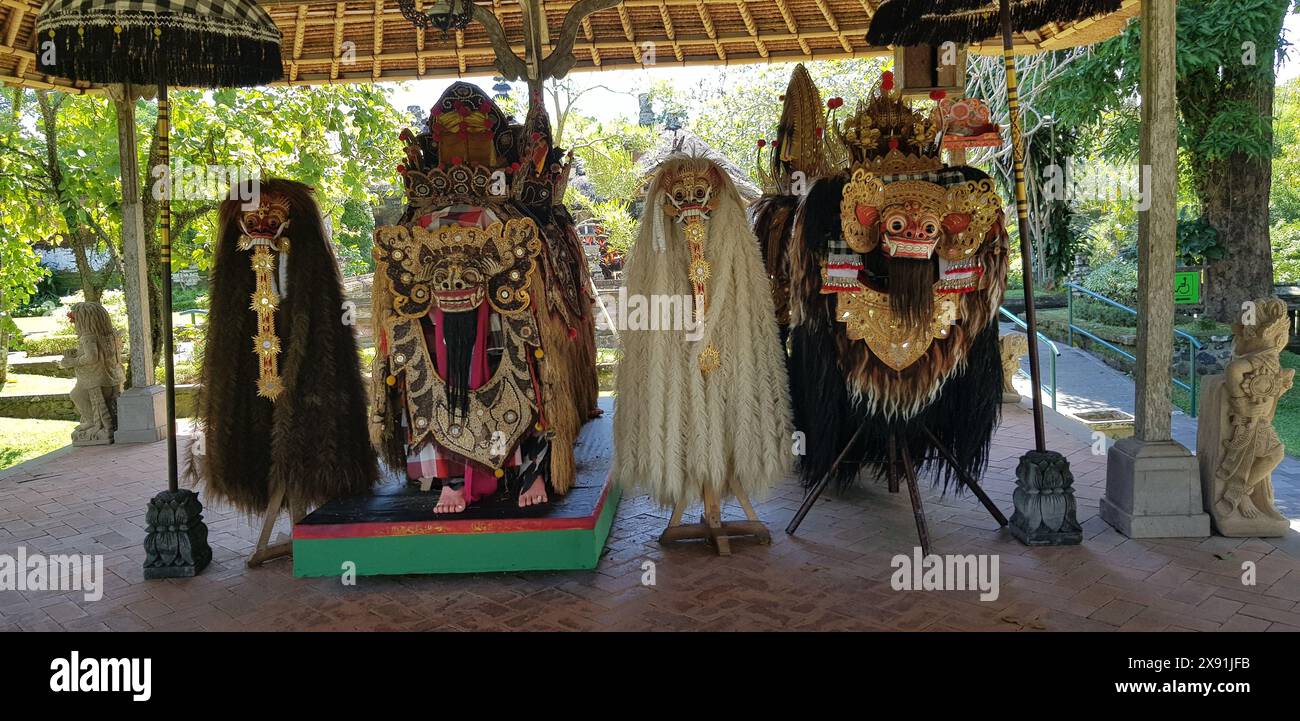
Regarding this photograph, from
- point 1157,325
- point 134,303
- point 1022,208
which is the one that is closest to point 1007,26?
point 1022,208

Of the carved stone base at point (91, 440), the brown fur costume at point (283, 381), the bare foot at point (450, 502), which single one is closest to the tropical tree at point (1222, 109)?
the bare foot at point (450, 502)

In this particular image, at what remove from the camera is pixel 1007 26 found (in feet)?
15.0

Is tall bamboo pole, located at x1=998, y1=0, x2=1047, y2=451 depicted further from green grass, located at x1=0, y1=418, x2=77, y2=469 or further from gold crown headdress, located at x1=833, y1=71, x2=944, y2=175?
green grass, located at x1=0, y1=418, x2=77, y2=469

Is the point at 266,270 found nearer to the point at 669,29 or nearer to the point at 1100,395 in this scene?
the point at 669,29

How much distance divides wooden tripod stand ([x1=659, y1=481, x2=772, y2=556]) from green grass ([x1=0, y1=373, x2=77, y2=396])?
11.3 metres

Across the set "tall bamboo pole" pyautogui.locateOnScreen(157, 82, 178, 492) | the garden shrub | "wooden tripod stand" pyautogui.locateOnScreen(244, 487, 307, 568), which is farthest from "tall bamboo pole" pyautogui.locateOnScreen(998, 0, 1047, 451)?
the garden shrub

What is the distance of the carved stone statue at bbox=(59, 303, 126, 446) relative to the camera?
7613 millimetres

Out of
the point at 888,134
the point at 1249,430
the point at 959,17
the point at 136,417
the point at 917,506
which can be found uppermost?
the point at 959,17

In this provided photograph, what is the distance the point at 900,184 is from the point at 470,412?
2.53 m

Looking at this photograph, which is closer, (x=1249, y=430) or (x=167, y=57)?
(x=167, y=57)

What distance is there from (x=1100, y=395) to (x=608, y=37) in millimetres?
6641

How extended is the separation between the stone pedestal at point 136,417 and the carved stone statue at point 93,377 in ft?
0.55

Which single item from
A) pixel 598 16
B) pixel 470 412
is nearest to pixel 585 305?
pixel 470 412

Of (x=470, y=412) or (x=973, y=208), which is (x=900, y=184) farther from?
(x=470, y=412)
